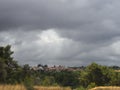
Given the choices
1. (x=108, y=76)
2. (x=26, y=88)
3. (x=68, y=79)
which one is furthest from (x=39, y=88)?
(x=68, y=79)

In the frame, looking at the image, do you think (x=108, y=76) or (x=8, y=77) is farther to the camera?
(x=108, y=76)

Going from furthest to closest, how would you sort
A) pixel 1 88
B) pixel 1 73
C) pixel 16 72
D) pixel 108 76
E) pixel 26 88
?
1. pixel 108 76
2. pixel 16 72
3. pixel 1 73
4. pixel 26 88
5. pixel 1 88

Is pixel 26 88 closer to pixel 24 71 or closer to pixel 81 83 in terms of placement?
pixel 24 71

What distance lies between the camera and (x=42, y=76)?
5581 centimetres

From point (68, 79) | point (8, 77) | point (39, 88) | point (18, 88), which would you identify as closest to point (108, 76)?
point (68, 79)

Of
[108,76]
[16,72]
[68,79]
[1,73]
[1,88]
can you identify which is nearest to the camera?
[1,88]

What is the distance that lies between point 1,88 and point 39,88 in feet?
16.7

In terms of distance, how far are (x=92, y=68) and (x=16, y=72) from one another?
57.6ft

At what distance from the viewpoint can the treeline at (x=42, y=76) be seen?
37959 mm

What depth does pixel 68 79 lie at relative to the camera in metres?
63.0

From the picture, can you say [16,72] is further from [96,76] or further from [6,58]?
[96,76]

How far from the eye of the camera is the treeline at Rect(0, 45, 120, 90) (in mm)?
37959

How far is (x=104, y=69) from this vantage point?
58.3 metres

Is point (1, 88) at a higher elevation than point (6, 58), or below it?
below
